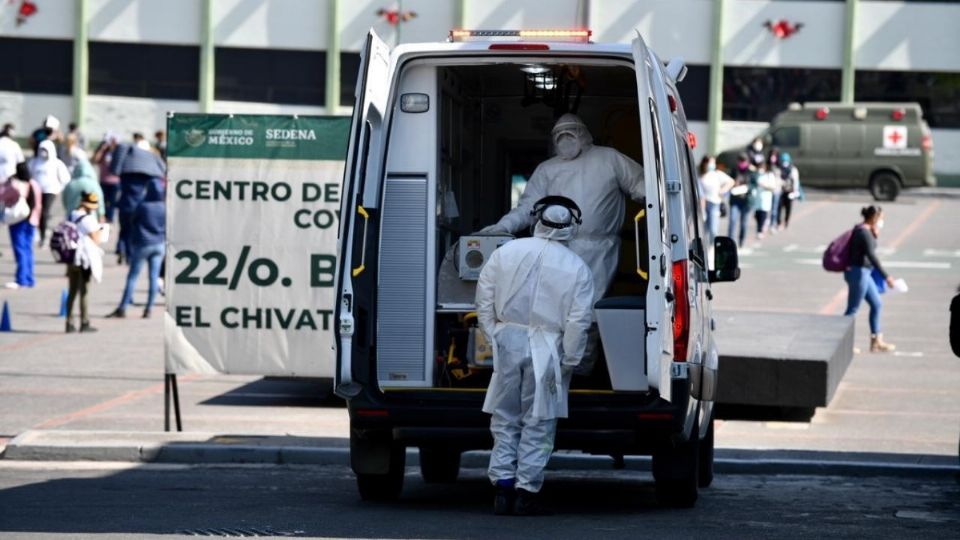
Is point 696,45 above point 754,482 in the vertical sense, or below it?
above

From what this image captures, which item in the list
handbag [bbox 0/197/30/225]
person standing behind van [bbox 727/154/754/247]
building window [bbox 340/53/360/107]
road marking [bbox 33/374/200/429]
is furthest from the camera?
building window [bbox 340/53/360/107]

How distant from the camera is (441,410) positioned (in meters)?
9.37

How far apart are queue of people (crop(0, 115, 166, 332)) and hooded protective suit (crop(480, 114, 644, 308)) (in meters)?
9.56

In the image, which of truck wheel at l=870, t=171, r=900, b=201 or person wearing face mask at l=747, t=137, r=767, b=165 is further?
truck wheel at l=870, t=171, r=900, b=201

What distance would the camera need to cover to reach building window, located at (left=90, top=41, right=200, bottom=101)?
51219mm

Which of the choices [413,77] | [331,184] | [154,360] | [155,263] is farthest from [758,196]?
[413,77]

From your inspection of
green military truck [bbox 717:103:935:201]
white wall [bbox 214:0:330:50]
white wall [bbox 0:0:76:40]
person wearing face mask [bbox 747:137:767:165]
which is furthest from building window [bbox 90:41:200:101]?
person wearing face mask [bbox 747:137:767:165]

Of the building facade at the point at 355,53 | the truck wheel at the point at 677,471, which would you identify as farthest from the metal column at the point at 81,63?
the truck wheel at the point at 677,471

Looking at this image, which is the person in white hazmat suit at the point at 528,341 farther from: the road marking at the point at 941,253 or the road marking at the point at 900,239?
the road marking at the point at 941,253

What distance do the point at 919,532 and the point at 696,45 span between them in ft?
137

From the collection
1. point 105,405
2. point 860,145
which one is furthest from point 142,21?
point 105,405

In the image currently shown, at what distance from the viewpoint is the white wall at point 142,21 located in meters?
50.8

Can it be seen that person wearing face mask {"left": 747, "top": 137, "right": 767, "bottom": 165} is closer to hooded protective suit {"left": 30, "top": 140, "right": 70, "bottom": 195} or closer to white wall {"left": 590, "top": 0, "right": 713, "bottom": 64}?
white wall {"left": 590, "top": 0, "right": 713, "bottom": 64}

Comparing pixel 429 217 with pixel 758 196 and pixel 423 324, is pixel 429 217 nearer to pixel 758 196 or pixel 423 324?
pixel 423 324
